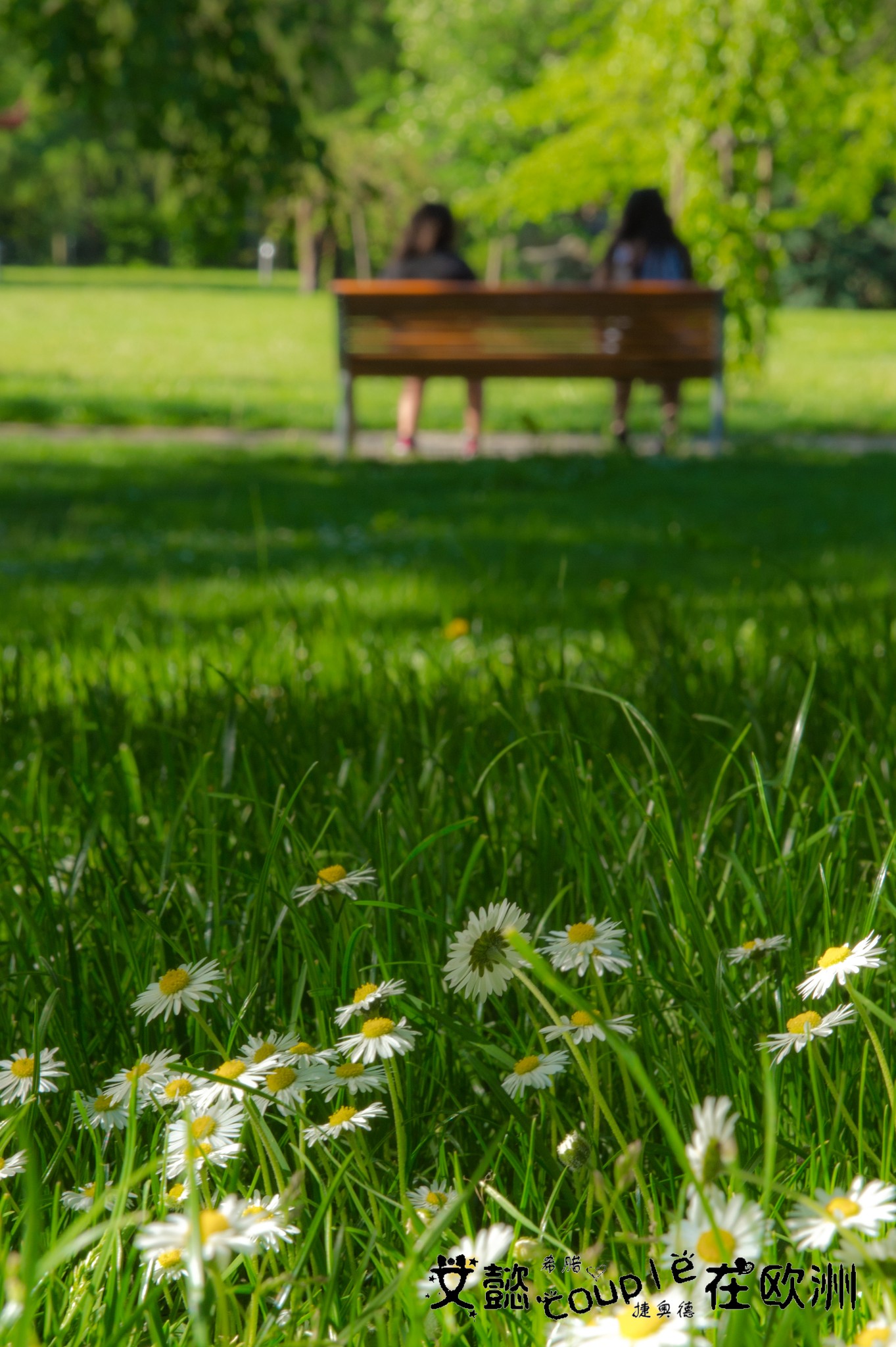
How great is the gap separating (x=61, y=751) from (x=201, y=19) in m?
5.50

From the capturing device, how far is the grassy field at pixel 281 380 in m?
12.1

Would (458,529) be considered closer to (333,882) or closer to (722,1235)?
(333,882)

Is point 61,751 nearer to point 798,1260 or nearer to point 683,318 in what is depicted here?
point 798,1260

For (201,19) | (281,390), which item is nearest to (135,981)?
(201,19)

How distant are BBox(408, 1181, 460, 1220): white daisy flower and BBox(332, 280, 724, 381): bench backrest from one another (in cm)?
771

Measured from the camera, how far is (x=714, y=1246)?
26.3 inches

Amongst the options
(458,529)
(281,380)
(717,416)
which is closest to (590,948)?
(458,529)

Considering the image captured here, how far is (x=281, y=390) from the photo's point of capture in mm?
14797

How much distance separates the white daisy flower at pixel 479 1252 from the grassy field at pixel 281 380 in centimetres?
438

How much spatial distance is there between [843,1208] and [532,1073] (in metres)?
0.28

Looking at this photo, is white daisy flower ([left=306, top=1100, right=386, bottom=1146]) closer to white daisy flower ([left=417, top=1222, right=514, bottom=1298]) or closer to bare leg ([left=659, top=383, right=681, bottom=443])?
white daisy flower ([left=417, top=1222, right=514, bottom=1298])

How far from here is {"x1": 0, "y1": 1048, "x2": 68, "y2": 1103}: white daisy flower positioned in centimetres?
107

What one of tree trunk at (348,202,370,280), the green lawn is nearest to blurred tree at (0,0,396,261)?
the green lawn

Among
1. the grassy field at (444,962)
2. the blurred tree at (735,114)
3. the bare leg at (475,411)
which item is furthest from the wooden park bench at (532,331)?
the grassy field at (444,962)
